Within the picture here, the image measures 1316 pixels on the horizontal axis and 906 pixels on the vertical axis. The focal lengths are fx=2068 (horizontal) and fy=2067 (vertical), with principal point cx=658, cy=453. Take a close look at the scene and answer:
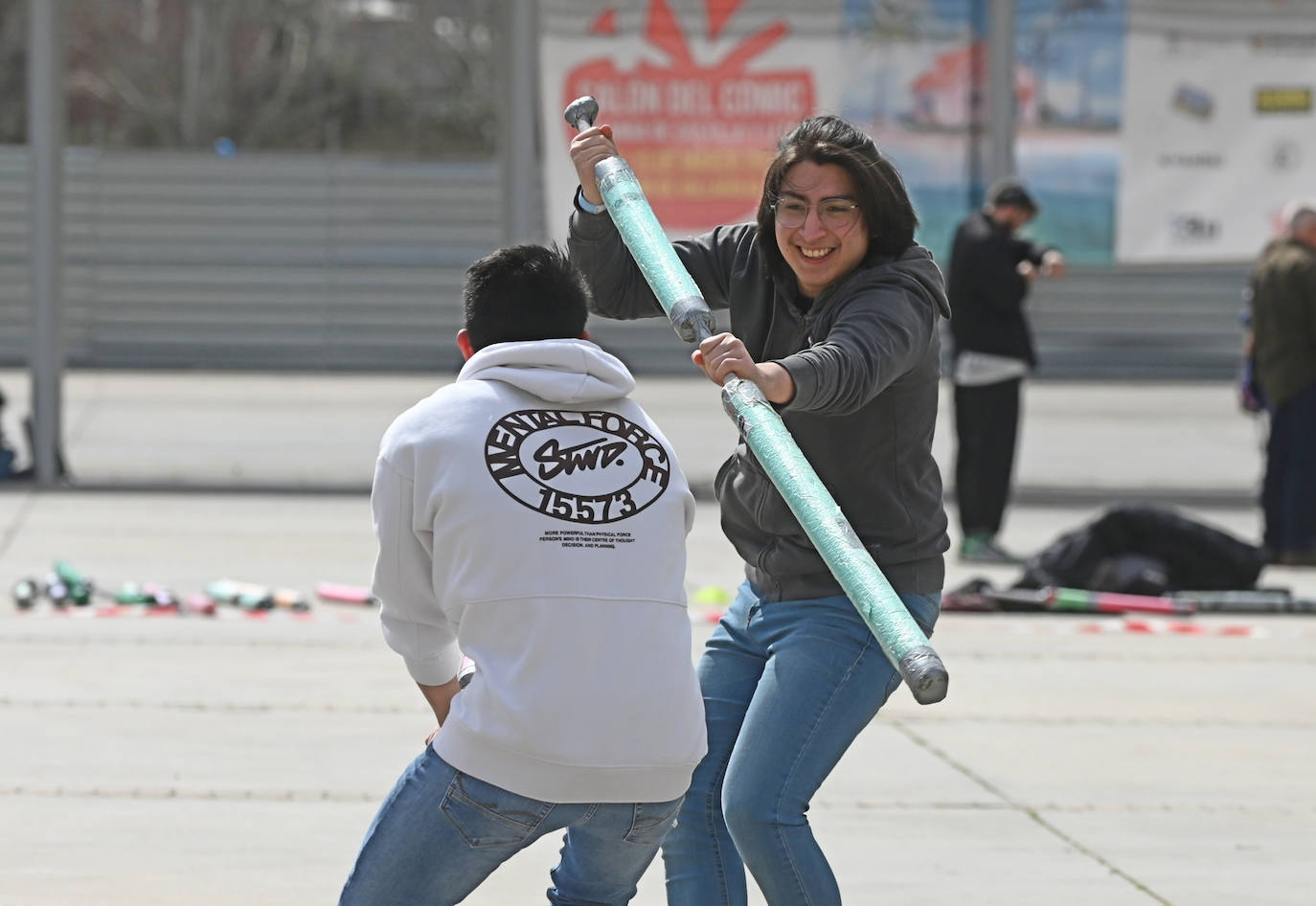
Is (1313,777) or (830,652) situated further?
(1313,777)

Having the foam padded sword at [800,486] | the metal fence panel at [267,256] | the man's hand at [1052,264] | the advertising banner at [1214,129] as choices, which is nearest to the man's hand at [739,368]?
the foam padded sword at [800,486]

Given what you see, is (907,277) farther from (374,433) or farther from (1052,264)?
(374,433)

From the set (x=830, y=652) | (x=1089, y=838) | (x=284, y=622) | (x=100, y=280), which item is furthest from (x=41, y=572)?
(x=100, y=280)

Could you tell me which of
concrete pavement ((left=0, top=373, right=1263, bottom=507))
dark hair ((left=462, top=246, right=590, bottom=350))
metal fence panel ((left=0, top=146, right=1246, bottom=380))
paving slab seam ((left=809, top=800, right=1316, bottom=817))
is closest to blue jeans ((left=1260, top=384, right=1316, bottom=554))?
concrete pavement ((left=0, top=373, right=1263, bottom=507))

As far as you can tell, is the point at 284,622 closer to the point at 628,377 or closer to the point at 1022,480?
the point at 628,377

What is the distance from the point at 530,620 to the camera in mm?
2916

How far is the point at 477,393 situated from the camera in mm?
2982

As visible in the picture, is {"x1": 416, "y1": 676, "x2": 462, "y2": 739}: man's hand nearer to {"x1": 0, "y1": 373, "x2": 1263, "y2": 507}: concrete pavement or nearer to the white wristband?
the white wristband

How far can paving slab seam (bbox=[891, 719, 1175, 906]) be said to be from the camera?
4.94 metres

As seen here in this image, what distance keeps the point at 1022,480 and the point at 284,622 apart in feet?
22.3

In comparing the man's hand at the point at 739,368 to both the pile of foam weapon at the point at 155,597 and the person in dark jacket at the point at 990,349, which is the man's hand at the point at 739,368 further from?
the person in dark jacket at the point at 990,349

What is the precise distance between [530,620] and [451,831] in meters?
0.32

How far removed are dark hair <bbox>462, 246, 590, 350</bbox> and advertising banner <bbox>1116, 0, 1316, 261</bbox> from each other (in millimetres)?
10602

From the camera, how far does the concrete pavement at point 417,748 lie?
16.2 feet
